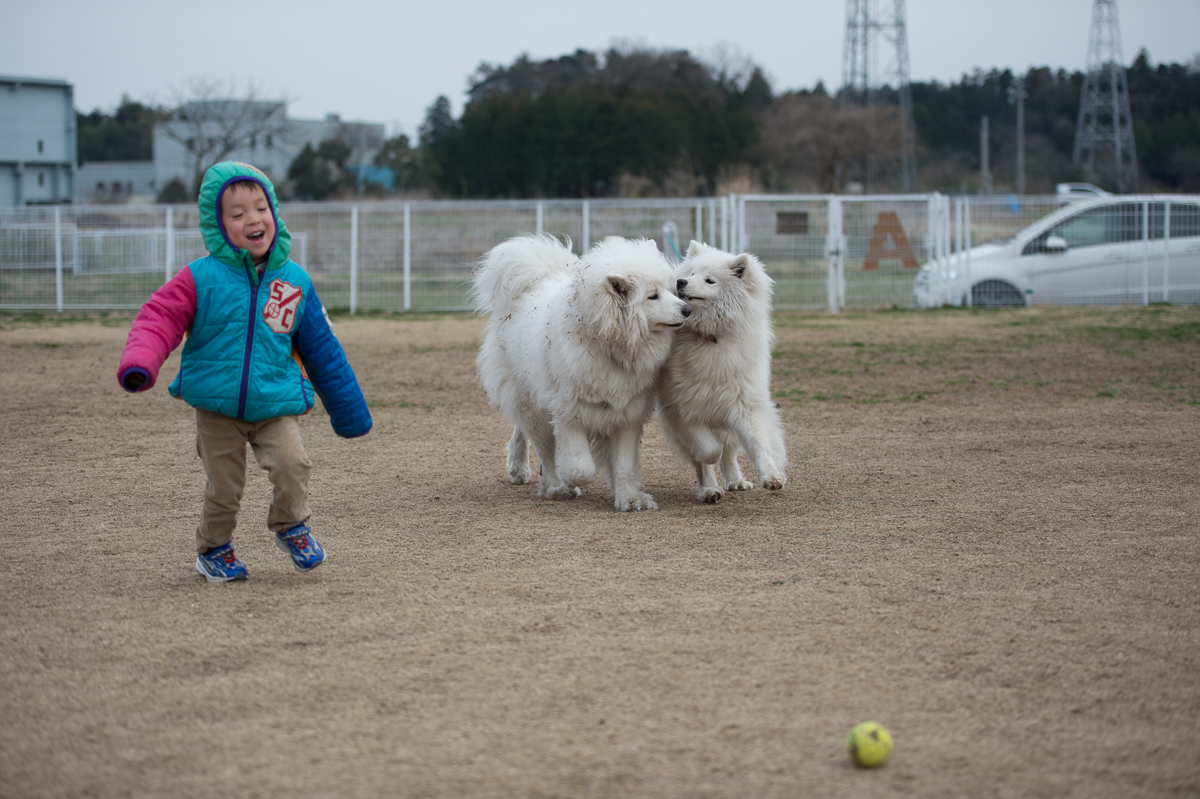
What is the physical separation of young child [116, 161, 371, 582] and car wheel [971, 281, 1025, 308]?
16.2m

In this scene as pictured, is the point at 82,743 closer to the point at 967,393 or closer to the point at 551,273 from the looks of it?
the point at 551,273

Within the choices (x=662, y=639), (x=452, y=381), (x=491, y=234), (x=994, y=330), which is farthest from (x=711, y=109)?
(x=662, y=639)

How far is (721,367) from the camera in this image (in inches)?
224

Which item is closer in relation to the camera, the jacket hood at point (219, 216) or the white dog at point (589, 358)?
the jacket hood at point (219, 216)

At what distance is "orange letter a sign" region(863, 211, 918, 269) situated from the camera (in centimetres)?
1838

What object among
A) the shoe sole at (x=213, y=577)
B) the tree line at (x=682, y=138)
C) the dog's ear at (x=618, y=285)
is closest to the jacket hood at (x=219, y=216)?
the shoe sole at (x=213, y=577)

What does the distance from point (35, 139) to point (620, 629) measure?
48494mm

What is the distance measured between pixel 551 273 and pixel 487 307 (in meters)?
0.48

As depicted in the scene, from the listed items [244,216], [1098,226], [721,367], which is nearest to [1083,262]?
[1098,226]

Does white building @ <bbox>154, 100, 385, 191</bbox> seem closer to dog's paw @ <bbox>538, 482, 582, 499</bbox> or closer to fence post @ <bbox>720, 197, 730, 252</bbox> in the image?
fence post @ <bbox>720, 197, 730, 252</bbox>

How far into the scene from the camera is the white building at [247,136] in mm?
41375

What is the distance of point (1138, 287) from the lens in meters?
18.2

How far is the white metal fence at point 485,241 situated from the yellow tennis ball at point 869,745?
1583cm

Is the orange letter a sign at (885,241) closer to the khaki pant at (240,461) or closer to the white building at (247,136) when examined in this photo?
the khaki pant at (240,461)
